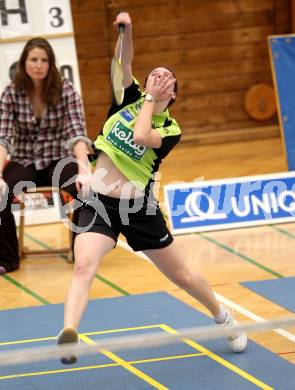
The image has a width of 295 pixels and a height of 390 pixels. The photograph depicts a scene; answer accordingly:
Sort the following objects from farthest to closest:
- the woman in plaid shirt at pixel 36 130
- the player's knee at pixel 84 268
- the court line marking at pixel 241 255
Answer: the woman in plaid shirt at pixel 36 130 → the court line marking at pixel 241 255 → the player's knee at pixel 84 268

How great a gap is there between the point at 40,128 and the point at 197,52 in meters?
4.90

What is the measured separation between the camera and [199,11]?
12.8 metres

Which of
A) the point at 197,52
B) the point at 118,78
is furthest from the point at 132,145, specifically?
the point at 197,52

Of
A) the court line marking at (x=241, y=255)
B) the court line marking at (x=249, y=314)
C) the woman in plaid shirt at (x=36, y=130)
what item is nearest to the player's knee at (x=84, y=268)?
the court line marking at (x=249, y=314)

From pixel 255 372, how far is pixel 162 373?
0.55 meters

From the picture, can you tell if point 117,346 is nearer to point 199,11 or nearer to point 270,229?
point 270,229

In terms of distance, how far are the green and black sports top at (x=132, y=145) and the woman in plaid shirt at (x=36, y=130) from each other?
83.9 inches

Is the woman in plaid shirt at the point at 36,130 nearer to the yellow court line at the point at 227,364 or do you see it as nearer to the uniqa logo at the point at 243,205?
the uniqa logo at the point at 243,205

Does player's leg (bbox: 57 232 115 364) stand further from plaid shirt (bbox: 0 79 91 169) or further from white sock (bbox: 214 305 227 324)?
plaid shirt (bbox: 0 79 91 169)

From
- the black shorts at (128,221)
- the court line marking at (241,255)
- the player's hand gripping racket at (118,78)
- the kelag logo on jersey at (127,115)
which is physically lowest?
the court line marking at (241,255)

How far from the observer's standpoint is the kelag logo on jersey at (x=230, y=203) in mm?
9195

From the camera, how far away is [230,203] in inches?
367

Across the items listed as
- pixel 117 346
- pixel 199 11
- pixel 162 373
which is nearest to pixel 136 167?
pixel 162 373

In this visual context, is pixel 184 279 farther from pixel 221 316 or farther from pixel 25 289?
pixel 25 289
